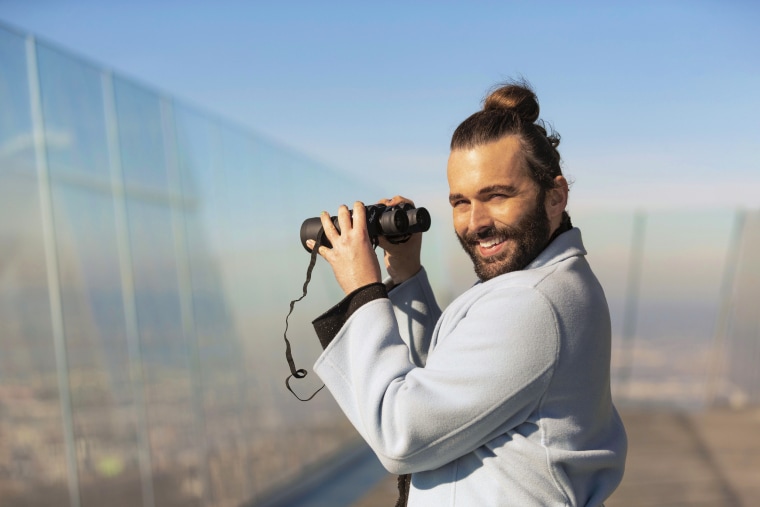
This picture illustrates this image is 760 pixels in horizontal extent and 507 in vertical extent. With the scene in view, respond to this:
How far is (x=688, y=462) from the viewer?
5.86 m

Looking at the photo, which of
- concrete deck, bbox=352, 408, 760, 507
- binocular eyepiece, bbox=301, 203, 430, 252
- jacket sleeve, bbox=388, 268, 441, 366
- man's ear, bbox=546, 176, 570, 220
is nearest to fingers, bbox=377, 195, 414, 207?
binocular eyepiece, bbox=301, 203, 430, 252

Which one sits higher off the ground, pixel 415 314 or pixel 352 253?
pixel 352 253

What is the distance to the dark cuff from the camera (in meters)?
1.26

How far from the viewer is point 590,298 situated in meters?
1.25

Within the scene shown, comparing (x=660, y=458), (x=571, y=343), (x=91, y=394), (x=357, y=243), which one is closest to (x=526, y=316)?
(x=571, y=343)

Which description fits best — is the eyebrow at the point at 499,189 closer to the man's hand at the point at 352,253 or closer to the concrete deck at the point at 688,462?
the man's hand at the point at 352,253

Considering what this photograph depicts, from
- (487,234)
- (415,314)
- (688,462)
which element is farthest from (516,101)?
(688,462)

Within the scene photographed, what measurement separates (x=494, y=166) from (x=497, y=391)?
355 millimetres

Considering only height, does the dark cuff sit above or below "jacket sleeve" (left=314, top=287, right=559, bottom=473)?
above

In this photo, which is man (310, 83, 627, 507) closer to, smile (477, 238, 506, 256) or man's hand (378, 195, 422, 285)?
smile (477, 238, 506, 256)

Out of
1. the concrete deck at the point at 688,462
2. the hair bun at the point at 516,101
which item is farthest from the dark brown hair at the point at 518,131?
the concrete deck at the point at 688,462

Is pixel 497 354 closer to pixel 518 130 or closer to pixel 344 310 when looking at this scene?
pixel 344 310

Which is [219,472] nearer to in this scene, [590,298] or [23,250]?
[23,250]

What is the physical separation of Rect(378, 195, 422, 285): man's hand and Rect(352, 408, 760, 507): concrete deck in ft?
10.6
